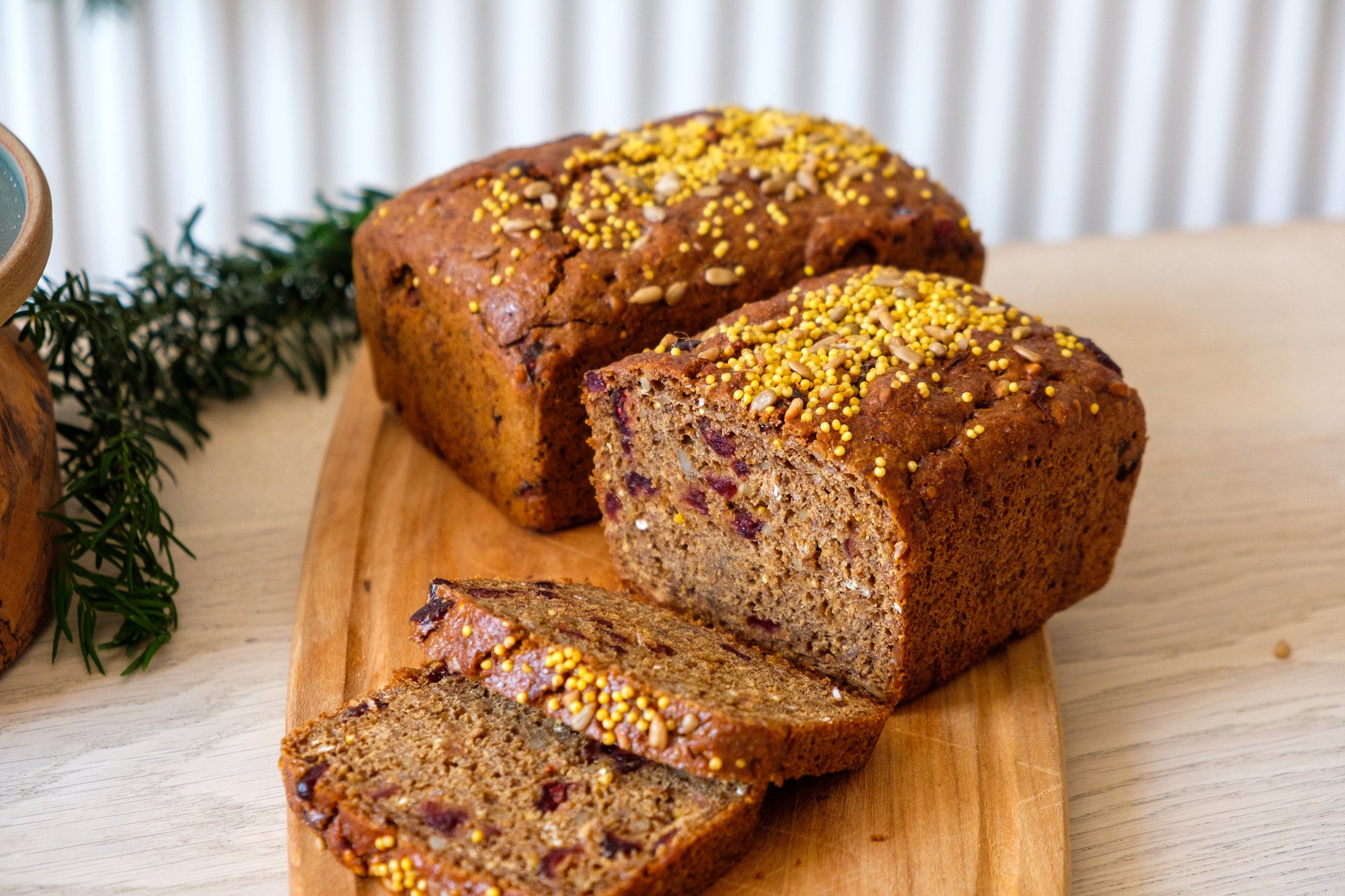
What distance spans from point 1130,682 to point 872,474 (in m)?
0.88

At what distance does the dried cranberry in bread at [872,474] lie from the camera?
2.39 metres

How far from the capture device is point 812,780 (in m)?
2.37

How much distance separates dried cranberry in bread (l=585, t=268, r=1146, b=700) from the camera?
2.39m

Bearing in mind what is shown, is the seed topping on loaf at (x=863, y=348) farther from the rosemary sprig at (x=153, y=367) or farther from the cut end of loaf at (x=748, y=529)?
the rosemary sprig at (x=153, y=367)

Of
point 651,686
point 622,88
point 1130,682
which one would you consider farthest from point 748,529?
point 622,88

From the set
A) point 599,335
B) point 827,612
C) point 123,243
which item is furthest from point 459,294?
point 123,243

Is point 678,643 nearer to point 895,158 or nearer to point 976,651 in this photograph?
point 976,651

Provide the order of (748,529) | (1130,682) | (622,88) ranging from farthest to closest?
(622,88)
(1130,682)
(748,529)

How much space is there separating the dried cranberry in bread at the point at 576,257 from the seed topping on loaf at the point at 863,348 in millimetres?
276

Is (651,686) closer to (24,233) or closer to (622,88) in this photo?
(24,233)

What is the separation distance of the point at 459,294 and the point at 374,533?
0.60 m

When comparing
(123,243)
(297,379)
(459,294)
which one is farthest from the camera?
(123,243)

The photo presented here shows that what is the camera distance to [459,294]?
9.98 feet

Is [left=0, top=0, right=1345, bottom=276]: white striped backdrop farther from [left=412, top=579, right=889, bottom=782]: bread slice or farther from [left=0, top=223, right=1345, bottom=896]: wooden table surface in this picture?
[left=412, top=579, right=889, bottom=782]: bread slice
